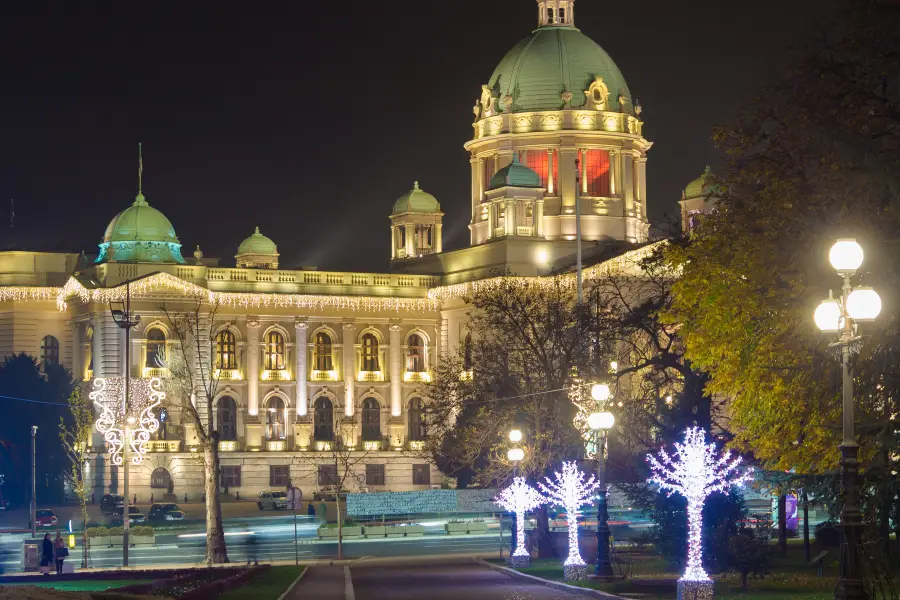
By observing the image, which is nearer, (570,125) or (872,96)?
(872,96)

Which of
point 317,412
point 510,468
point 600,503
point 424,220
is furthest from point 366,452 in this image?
point 600,503

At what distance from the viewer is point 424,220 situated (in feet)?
415

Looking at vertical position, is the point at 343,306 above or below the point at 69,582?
above

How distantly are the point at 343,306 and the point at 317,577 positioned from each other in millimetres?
66525

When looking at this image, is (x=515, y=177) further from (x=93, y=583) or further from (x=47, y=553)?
(x=93, y=583)

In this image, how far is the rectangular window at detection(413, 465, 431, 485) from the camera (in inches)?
4616

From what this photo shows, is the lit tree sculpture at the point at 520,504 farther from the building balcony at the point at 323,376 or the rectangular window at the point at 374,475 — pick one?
the building balcony at the point at 323,376

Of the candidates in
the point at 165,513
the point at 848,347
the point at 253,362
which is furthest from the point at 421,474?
the point at 848,347

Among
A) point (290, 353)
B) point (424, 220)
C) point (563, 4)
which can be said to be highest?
point (563, 4)

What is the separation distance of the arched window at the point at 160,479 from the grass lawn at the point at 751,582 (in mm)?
54378

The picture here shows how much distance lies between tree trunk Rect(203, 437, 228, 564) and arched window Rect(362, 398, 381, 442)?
51709 millimetres

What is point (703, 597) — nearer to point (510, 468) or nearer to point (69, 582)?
point (69, 582)

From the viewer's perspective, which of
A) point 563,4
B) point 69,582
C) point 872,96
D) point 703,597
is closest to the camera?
point 872,96

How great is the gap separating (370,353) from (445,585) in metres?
73.6
